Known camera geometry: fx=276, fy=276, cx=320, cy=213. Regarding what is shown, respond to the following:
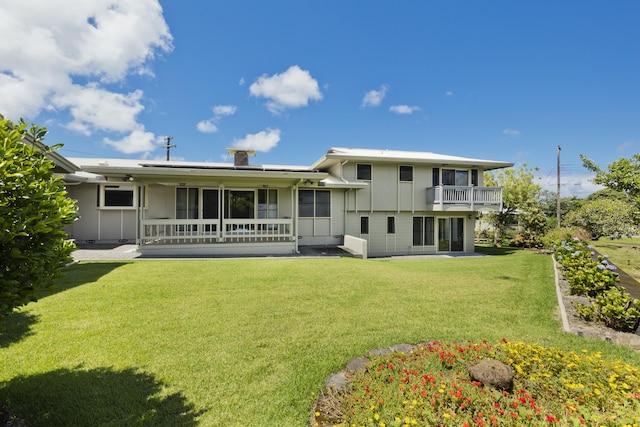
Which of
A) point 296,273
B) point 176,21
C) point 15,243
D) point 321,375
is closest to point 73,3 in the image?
point 176,21

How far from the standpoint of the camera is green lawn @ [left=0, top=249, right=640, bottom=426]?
9.23 ft

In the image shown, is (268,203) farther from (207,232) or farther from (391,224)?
(391,224)

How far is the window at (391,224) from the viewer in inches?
615

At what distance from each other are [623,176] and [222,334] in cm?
1247

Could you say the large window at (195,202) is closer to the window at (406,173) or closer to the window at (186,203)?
the window at (186,203)

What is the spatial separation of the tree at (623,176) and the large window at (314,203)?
10657mm

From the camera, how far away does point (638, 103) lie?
2016 cm

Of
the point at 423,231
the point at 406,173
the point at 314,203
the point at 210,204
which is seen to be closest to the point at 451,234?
the point at 423,231

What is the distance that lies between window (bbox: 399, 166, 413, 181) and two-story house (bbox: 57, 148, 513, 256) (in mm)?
57

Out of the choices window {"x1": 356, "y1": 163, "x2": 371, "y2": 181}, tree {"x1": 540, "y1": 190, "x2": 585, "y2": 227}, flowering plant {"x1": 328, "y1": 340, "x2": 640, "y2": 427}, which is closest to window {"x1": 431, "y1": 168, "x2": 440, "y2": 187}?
window {"x1": 356, "y1": 163, "x2": 371, "y2": 181}

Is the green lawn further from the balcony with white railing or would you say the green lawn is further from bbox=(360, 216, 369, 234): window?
the balcony with white railing

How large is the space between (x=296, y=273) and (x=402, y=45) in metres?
15.4

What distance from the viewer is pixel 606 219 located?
693 inches

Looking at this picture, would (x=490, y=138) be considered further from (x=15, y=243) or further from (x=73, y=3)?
(x=15, y=243)
